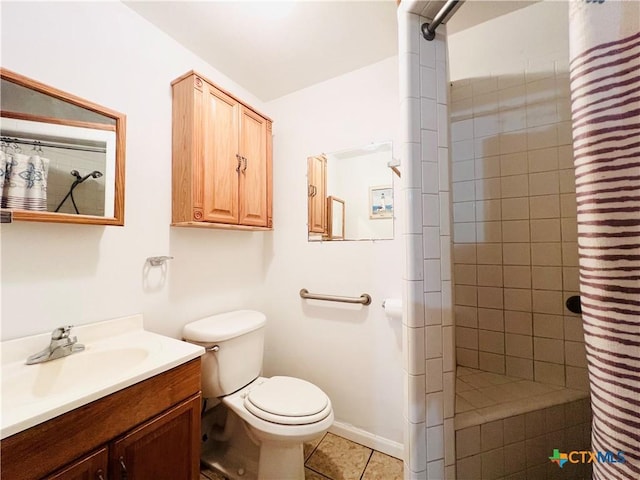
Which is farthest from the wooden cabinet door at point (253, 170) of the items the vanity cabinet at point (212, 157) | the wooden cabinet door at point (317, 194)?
the wooden cabinet door at point (317, 194)

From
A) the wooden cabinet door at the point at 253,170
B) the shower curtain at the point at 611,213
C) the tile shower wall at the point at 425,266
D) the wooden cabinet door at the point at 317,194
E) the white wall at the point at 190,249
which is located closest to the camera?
the shower curtain at the point at 611,213

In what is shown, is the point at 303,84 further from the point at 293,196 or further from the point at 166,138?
the point at 166,138

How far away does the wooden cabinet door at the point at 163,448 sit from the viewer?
0.75 m

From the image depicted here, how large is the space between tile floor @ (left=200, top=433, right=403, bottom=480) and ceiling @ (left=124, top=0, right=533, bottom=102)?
2.30 meters

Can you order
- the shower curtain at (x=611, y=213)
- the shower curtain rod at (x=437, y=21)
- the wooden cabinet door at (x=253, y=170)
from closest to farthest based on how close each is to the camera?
1. the shower curtain at (x=611, y=213)
2. the shower curtain rod at (x=437, y=21)
3. the wooden cabinet door at (x=253, y=170)

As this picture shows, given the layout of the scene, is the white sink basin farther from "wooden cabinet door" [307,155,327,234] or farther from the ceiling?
the ceiling

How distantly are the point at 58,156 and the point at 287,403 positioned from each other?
4.55 ft

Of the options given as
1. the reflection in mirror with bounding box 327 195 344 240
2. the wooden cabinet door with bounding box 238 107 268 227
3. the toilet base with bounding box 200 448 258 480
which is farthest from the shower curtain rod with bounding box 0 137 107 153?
the toilet base with bounding box 200 448 258 480

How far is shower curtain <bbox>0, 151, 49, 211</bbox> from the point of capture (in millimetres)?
830

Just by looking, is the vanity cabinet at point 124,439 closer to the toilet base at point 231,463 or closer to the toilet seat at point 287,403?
the toilet seat at point 287,403

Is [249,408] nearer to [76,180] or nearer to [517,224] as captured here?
[76,180]

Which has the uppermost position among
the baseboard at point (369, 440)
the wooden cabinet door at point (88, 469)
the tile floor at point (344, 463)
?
the wooden cabinet door at point (88, 469)

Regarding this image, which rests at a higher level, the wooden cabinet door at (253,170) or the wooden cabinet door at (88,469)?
the wooden cabinet door at (253,170)

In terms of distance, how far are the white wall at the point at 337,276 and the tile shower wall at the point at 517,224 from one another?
→ 40 cm
